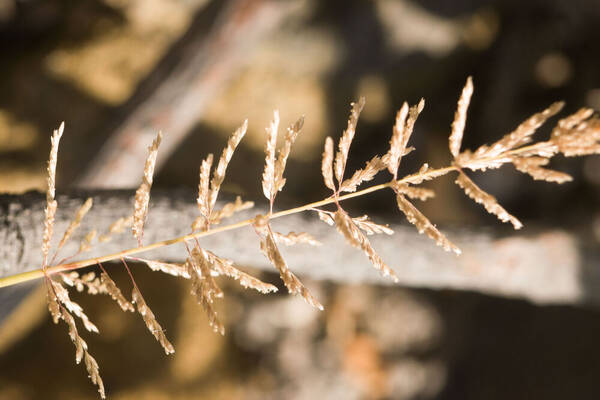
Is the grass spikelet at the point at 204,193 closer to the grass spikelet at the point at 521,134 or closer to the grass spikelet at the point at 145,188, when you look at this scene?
the grass spikelet at the point at 145,188

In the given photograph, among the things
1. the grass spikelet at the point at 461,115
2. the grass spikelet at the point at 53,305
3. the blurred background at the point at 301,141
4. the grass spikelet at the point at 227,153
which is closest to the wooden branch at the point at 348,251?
the blurred background at the point at 301,141

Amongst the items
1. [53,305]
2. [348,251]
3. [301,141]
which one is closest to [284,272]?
[53,305]

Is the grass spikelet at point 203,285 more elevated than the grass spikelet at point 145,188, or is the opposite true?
the grass spikelet at point 145,188

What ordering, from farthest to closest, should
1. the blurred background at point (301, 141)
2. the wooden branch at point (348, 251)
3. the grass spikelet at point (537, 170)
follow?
the blurred background at point (301, 141)
the wooden branch at point (348, 251)
the grass spikelet at point (537, 170)

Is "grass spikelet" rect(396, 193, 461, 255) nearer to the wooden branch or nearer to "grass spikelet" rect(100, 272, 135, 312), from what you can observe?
"grass spikelet" rect(100, 272, 135, 312)

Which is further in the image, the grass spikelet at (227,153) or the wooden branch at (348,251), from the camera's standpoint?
the wooden branch at (348,251)

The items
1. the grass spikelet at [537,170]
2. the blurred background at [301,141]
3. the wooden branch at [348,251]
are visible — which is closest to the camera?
the grass spikelet at [537,170]

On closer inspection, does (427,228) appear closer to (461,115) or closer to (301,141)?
(461,115)
